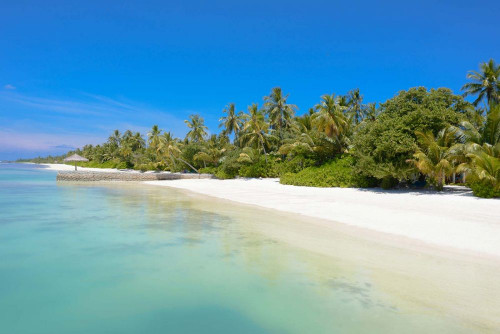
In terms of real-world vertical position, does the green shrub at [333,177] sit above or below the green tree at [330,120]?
below

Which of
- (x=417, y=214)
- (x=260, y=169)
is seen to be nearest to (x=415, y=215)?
(x=417, y=214)

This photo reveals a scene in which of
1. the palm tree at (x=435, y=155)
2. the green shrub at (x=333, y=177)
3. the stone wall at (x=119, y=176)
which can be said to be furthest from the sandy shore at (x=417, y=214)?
the stone wall at (x=119, y=176)

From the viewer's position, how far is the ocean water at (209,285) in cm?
424

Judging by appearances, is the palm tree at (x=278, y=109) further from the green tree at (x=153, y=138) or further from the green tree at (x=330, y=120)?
the green tree at (x=153, y=138)

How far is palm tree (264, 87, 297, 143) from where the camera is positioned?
36062 mm

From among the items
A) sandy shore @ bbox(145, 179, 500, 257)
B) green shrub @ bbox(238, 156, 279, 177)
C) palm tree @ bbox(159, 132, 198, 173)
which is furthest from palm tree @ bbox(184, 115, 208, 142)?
sandy shore @ bbox(145, 179, 500, 257)

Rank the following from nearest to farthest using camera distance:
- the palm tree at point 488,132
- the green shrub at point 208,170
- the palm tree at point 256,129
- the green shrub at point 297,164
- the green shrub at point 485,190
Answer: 1. the green shrub at point 485,190
2. the palm tree at point 488,132
3. the green shrub at point 297,164
4. the palm tree at point 256,129
5. the green shrub at point 208,170

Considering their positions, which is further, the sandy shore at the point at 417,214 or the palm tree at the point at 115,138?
the palm tree at the point at 115,138

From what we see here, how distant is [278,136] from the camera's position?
34812 millimetres

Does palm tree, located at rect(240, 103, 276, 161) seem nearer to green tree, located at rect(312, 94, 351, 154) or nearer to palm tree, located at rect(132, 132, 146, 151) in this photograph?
green tree, located at rect(312, 94, 351, 154)

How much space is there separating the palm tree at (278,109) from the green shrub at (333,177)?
1263cm

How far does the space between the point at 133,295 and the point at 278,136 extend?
101ft

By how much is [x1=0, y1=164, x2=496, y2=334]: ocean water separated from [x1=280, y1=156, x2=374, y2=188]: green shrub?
11.7m

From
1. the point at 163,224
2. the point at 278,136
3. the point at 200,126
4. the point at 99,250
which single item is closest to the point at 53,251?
the point at 99,250
